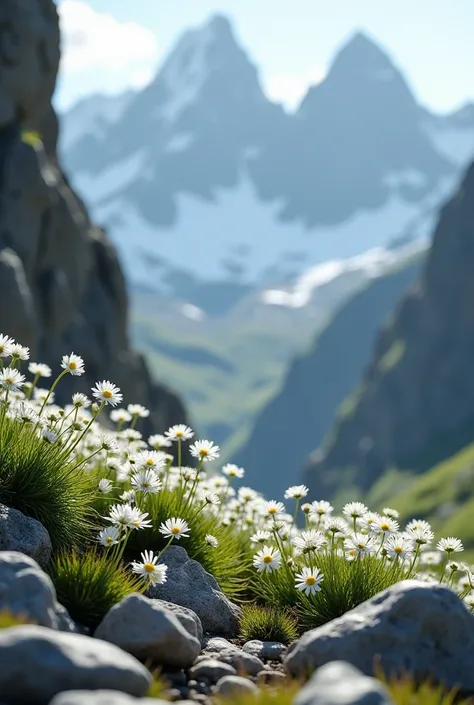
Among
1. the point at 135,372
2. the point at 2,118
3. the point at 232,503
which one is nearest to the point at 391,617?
the point at 232,503

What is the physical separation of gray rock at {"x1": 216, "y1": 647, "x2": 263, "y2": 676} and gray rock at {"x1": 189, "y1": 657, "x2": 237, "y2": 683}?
0.13 metres

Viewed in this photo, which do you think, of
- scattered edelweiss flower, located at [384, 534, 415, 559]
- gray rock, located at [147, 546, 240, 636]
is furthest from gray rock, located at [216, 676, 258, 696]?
scattered edelweiss flower, located at [384, 534, 415, 559]

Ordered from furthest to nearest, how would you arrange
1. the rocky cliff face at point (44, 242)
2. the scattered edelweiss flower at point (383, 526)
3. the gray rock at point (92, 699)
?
the rocky cliff face at point (44, 242), the scattered edelweiss flower at point (383, 526), the gray rock at point (92, 699)

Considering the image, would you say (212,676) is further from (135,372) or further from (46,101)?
(135,372)

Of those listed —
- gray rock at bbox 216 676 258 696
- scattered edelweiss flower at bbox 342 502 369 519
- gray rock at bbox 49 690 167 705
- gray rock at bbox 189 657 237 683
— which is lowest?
gray rock at bbox 49 690 167 705

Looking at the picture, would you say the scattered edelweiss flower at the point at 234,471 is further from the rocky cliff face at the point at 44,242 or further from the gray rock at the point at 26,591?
the rocky cliff face at the point at 44,242

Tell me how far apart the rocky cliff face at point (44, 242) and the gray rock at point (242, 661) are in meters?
38.0

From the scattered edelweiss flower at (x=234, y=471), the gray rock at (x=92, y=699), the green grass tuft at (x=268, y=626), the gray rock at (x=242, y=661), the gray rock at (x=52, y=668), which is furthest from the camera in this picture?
the scattered edelweiss flower at (x=234, y=471)

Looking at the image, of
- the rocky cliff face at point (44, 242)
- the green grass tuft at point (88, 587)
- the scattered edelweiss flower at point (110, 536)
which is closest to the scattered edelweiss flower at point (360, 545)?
the green grass tuft at point (88, 587)

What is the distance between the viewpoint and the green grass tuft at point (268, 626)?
9664 mm

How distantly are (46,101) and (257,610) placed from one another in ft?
198

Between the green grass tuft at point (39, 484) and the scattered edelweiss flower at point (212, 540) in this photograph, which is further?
the scattered edelweiss flower at point (212, 540)

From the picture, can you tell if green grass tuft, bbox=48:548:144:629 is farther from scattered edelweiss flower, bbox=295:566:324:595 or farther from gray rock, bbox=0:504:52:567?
scattered edelweiss flower, bbox=295:566:324:595

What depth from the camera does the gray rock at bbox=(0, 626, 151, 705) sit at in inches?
221
